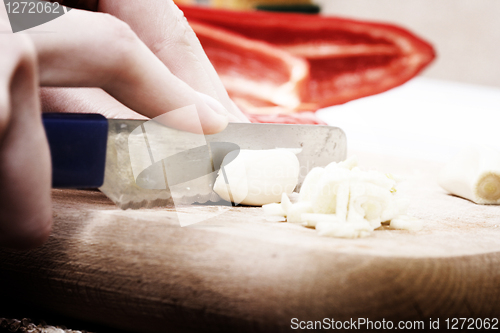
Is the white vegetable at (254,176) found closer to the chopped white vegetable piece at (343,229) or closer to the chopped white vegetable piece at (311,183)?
the chopped white vegetable piece at (311,183)

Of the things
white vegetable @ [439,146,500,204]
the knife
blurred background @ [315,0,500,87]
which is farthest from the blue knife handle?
blurred background @ [315,0,500,87]

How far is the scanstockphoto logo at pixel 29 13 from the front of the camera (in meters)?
0.41

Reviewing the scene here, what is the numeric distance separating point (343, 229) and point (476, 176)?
1.55 feet

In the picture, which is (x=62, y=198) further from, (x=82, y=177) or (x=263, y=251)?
(x=263, y=251)

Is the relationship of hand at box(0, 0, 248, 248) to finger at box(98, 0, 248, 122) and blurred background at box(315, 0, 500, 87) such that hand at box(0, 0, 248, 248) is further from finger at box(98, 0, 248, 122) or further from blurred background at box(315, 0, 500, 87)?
blurred background at box(315, 0, 500, 87)

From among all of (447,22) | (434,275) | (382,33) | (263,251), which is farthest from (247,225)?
(447,22)

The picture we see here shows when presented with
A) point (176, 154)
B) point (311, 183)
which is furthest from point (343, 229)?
point (176, 154)

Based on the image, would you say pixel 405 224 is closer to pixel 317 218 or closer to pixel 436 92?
pixel 317 218

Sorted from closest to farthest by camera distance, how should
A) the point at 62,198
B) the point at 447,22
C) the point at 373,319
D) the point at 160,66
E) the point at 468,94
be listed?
the point at 373,319 → the point at 160,66 → the point at 62,198 → the point at 468,94 → the point at 447,22

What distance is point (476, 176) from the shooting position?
0.79m

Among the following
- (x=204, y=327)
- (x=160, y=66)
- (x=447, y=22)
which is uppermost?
(x=447, y=22)

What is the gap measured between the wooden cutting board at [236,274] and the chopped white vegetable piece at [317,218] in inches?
0.5

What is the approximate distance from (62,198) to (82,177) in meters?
0.17

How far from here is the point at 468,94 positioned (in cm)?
238
